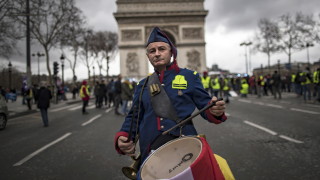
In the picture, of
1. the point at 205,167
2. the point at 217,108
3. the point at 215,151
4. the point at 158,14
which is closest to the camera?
the point at 205,167

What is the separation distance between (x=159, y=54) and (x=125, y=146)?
0.72 m

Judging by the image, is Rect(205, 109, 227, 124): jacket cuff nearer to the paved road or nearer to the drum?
the drum

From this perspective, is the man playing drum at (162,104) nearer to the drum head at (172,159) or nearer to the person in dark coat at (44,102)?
the drum head at (172,159)

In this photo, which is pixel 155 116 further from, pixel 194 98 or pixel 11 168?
pixel 11 168

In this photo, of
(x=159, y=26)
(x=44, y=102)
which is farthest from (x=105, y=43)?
(x=44, y=102)

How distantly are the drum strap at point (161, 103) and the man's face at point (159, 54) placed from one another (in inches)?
6.0

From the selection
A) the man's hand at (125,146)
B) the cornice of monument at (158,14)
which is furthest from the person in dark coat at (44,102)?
the cornice of monument at (158,14)

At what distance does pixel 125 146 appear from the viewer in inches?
73.9

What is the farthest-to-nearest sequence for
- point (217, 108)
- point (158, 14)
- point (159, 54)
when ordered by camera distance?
point (158, 14) < point (159, 54) < point (217, 108)

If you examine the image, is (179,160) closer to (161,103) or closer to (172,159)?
(172,159)

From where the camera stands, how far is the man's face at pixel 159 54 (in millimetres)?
2002

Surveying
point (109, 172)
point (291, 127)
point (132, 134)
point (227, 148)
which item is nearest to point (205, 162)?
point (132, 134)

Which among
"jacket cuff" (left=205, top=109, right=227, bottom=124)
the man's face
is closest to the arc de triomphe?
the man's face

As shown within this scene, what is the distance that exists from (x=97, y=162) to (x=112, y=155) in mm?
498
